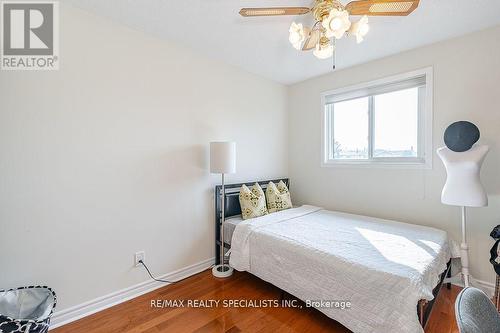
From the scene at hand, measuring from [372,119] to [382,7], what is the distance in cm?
177

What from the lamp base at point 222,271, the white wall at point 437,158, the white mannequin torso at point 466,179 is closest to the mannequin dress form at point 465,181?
the white mannequin torso at point 466,179

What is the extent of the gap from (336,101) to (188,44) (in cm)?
207

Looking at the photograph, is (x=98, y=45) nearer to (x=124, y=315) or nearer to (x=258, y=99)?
(x=258, y=99)

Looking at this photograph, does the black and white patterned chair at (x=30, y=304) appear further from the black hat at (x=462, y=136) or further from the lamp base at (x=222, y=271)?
the black hat at (x=462, y=136)

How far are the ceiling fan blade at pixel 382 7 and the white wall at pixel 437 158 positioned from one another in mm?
1360

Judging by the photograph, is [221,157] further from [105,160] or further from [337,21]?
[337,21]

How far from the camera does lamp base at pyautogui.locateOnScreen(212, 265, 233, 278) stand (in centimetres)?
248

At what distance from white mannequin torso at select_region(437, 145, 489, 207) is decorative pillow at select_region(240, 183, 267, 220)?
1778 mm

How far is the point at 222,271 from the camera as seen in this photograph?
253 cm

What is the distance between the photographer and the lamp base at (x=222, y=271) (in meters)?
2.48

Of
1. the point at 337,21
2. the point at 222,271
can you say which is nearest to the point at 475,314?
the point at 337,21

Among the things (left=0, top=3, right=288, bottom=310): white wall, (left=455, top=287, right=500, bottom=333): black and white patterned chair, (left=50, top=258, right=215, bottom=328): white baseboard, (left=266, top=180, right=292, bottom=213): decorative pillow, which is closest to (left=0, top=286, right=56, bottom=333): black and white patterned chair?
(left=0, top=3, right=288, bottom=310): white wall

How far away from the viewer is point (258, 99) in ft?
10.8

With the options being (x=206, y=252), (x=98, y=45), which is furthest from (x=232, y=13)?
(x=206, y=252)
